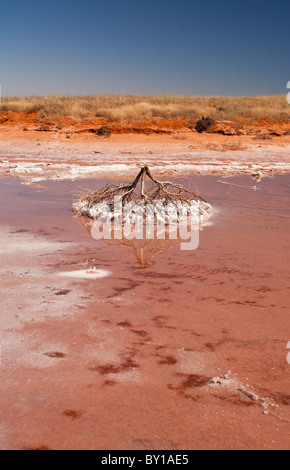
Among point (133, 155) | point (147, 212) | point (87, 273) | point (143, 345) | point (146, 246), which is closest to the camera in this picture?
point (143, 345)

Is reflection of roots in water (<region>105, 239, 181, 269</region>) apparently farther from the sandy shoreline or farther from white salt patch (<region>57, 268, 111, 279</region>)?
the sandy shoreline

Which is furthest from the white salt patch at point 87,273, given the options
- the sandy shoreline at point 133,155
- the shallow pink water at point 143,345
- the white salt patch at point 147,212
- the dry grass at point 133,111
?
the dry grass at point 133,111

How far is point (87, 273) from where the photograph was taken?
168 inches

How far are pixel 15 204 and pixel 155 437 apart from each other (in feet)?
19.5

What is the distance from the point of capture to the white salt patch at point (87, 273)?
165 inches

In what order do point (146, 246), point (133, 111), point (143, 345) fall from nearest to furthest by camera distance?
1. point (143, 345)
2. point (146, 246)
3. point (133, 111)

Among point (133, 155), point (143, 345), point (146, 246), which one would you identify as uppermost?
point (133, 155)

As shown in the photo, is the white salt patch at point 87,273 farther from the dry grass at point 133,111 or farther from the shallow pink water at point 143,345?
the dry grass at point 133,111

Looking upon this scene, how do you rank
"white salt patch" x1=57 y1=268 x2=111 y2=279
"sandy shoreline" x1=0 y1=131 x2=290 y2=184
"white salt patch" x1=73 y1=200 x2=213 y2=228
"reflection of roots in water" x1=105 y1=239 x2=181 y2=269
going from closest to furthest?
"white salt patch" x1=57 y1=268 x2=111 y2=279
"reflection of roots in water" x1=105 y1=239 x2=181 y2=269
"white salt patch" x1=73 y1=200 x2=213 y2=228
"sandy shoreline" x1=0 y1=131 x2=290 y2=184

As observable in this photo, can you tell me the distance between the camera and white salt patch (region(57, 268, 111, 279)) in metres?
4.19

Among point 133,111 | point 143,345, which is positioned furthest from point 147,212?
point 133,111

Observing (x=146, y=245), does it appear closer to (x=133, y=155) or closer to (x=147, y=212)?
(x=147, y=212)

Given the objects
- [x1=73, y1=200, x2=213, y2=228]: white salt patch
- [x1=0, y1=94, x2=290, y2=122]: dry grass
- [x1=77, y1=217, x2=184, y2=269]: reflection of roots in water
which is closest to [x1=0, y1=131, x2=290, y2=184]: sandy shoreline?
[x1=0, y1=94, x2=290, y2=122]: dry grass
